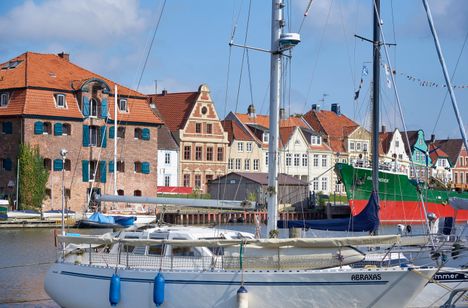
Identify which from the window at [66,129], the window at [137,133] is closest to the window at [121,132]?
the window at [137,133]

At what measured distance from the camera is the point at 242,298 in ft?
63.5

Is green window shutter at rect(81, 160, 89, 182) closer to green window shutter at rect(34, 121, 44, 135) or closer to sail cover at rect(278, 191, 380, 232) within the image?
green window shutter at rect(34, 121, 44, 135)

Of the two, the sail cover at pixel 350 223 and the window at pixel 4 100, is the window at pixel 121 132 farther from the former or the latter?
the sail cover at pixel 350 223

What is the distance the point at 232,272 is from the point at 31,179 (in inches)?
1884

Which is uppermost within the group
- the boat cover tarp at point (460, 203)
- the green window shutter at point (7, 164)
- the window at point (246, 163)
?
the window at point (246, 163)

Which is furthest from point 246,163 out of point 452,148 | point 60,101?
point 452,148

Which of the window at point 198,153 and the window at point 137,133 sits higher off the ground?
the window at point 137,133

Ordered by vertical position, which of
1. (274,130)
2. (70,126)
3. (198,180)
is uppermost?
(70,126)

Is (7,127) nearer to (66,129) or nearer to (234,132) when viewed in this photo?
(66,129)

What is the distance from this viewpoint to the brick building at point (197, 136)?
87188 millimetres

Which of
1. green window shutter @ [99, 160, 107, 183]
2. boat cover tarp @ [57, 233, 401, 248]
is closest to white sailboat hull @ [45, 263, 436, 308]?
boat cover tarp @ [57, 233, 401, 248]

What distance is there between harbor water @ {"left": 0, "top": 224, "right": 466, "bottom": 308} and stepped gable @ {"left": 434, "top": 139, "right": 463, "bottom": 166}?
7213cm

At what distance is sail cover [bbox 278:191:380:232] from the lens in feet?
85.6

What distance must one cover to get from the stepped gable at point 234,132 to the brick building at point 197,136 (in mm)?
3589
